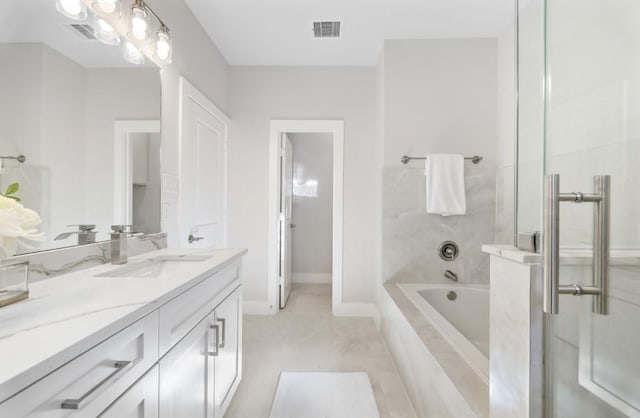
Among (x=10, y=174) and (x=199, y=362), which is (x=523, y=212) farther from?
(x=10, y=174)

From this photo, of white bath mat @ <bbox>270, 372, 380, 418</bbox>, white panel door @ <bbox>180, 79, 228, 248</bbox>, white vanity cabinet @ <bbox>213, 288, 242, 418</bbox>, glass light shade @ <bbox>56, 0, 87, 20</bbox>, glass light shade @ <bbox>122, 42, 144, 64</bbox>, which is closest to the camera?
glass light shade @ <bbox>56, 0, 87, 20</bbox>

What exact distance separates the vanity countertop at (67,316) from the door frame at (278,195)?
75.4 inches

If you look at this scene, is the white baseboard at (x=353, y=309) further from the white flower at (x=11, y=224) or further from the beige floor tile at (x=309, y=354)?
the white flower at (x=11, y=224)

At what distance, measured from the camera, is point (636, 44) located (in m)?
0.58

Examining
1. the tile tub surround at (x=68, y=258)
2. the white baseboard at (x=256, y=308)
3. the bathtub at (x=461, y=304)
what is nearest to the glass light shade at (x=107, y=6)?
the tile tub surround at (x=68, y=258)

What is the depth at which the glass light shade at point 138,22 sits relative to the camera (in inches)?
60.0

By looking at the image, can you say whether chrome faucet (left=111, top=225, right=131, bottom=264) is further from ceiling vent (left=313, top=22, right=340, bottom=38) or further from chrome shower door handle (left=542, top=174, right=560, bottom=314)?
ceiling vent (left=313, top=22, right=340, bottom=38)

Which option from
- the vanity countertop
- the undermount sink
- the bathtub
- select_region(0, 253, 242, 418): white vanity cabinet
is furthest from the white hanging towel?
the vanity countertop

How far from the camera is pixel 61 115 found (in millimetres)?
1099

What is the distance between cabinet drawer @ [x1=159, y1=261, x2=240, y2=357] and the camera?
0.91 metres

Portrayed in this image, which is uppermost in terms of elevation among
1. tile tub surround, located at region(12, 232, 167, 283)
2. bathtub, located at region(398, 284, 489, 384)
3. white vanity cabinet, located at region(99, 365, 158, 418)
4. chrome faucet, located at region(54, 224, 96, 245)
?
chrome faucet, located at region(54, 224, 96, 245)

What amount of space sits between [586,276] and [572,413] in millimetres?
315

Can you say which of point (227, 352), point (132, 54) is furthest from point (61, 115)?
point (227, 352)

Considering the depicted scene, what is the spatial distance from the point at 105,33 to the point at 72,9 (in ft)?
0.53
